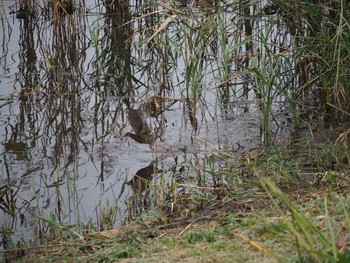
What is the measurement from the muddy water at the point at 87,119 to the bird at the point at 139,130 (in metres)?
0.05

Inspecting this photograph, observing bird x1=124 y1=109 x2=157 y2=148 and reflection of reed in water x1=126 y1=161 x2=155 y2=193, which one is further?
bird x1=124 y1=109 x2=157 y2=148

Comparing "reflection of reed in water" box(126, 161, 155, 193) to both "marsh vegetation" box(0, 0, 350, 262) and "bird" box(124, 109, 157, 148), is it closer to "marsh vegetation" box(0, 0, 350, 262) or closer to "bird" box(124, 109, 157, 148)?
"marsh vegetation" box(0, 0, 350, 262)

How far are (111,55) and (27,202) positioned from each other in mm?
2699

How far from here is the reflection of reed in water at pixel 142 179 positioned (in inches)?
147

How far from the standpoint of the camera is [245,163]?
11.8 ft

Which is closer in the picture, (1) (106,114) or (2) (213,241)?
(2) (213,241)

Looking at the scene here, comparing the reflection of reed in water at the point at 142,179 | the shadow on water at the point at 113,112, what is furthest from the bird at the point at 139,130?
the reflection of reed in water at the point at 142,179

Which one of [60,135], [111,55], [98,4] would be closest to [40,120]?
[60,135]

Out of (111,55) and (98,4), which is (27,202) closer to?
(111,55)

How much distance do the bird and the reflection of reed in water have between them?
1.21 ft

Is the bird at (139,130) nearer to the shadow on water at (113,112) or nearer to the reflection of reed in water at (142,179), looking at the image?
the shadow on water at (113,112)

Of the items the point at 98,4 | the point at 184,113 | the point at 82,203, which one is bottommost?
the point at 82,203

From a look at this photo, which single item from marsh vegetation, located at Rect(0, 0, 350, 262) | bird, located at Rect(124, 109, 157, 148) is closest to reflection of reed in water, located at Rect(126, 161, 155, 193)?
marsh vegetation, located at Rect(0, 0, 350, 262)

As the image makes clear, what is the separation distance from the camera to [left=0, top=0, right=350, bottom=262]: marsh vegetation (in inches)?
110
